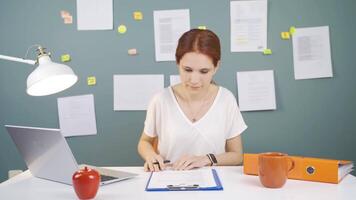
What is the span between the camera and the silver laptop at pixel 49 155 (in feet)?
4.18

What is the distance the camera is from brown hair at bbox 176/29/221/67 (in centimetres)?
189

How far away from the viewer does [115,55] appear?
256cm

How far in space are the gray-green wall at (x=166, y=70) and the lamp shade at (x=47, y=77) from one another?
3.62 feet

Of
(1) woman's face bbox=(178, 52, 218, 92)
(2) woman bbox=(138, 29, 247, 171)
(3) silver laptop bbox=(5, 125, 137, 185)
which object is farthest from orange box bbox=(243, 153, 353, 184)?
(1) woman's face bbox=(178, 52, 218, 92)

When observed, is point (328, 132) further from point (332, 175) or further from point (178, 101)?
point (332, 175)

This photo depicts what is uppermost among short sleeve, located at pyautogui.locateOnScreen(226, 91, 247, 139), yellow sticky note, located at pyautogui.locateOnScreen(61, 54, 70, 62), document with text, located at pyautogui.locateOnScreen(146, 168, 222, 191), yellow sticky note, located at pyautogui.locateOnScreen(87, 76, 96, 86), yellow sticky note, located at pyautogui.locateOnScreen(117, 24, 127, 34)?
yellow sticky note, located at pyautogui.locateOnScreen(117, 24, 127, 34)

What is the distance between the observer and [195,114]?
2.01m

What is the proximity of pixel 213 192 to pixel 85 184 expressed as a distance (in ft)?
1.28

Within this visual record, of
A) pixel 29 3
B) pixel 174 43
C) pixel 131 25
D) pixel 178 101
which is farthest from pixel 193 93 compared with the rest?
pixel 29 3

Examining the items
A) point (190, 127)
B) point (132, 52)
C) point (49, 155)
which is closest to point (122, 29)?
point (132, 52)

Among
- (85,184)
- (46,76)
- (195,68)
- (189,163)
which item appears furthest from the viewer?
(195,68)

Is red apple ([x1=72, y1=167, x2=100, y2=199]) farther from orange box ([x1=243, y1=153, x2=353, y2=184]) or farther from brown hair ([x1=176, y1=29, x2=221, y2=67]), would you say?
brown hair ([x1=176, y1=29, x2=221, y2=67])

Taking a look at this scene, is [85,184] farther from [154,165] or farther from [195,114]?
[195,114]

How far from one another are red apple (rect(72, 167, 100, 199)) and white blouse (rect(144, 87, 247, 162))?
851 millimetres
